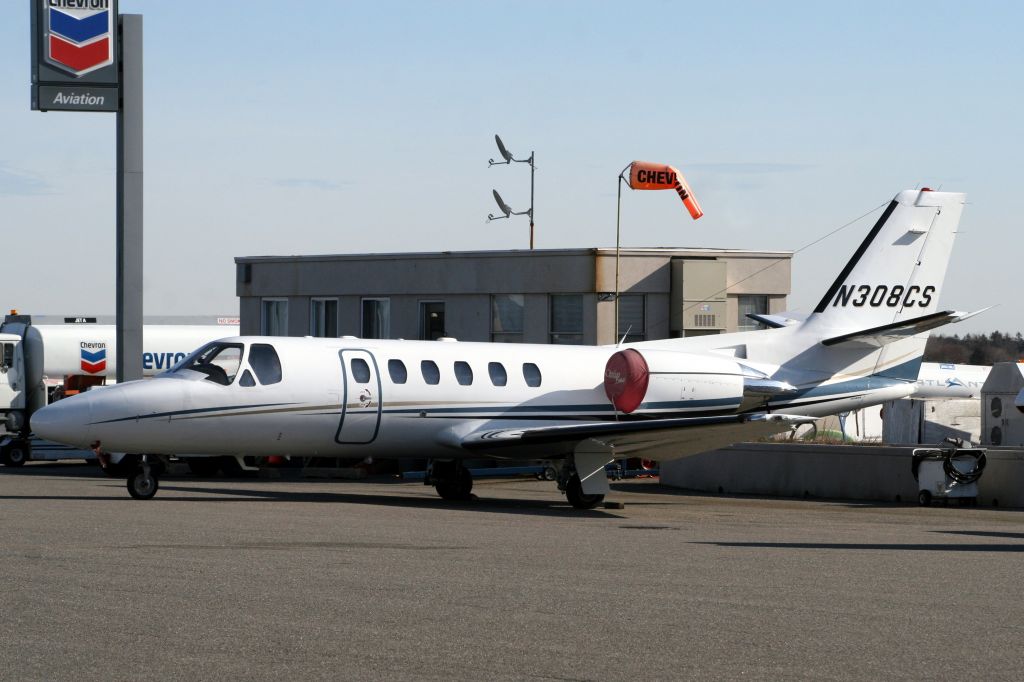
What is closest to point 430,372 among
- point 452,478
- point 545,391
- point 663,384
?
point 545,391

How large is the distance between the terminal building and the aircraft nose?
19.2 meters

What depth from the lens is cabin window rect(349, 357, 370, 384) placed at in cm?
2152

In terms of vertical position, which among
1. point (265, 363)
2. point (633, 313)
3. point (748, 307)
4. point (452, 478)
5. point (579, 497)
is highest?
point (748, 307)

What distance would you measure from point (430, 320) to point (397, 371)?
57.7 feet

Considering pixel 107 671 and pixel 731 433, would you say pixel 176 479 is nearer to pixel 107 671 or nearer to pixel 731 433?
pixel 731 433

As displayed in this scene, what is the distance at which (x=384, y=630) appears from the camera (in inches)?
348

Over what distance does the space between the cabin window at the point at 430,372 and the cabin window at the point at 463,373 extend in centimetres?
36

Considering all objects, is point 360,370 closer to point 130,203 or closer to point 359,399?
point 359,399

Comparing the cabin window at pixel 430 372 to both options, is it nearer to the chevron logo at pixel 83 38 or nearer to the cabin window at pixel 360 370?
the cabin window at pixel 360 370

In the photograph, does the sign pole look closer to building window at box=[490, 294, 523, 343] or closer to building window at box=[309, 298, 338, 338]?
building window at box=[309, 298, 338, 338]

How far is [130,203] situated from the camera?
32375 mm

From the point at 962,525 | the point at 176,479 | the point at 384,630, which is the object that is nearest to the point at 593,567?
the point at 384,630

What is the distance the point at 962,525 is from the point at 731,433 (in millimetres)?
3876

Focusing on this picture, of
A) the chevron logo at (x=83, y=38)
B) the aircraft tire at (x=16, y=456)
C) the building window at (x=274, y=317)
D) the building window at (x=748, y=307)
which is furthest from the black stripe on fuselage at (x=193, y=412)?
the building window at (x=274, y=317)
